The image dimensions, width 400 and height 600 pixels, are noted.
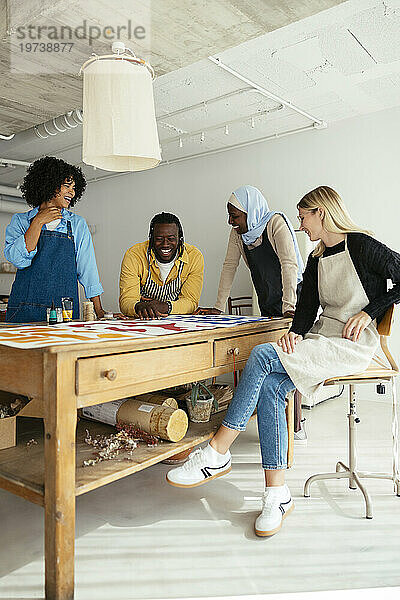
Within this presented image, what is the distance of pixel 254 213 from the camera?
9.70ft

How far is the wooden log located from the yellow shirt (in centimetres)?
81

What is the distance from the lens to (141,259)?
2885 mm

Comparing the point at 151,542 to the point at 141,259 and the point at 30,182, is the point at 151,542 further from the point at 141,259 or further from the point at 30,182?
the point at 30,182

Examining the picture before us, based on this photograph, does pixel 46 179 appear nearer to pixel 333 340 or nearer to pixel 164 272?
pixel 164 272

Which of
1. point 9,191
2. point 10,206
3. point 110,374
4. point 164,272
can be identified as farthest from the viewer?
point 10,206

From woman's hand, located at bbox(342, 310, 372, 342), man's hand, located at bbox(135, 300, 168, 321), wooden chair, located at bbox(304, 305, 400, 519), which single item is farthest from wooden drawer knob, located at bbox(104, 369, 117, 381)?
woman's hand, located at bbox(342, 310, 372, 342)

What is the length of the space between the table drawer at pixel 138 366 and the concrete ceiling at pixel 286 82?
1.84 m

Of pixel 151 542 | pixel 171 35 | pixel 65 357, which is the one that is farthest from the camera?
pixel 171 35

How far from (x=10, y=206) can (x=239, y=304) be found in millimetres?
4051

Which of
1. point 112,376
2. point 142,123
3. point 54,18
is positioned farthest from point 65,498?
point 54,18

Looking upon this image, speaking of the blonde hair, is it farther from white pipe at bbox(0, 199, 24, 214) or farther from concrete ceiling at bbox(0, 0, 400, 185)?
white pipe at bbox(0, 199, 24, 214)

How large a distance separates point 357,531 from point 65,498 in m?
1.19

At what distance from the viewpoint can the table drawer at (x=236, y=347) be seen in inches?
83.0

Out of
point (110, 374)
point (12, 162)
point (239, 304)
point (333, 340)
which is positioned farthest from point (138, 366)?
point (12, 162)
